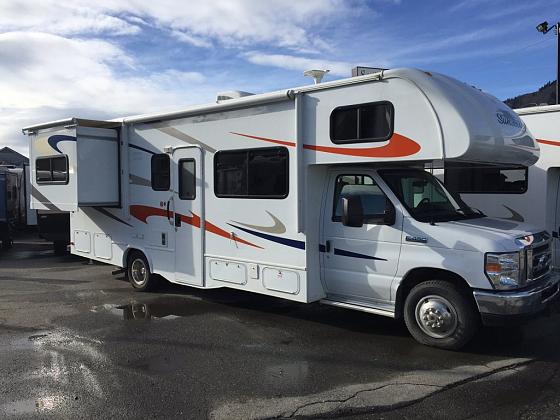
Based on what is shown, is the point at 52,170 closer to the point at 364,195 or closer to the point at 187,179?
the point at 187,179

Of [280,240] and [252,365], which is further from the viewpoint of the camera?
[280,240]

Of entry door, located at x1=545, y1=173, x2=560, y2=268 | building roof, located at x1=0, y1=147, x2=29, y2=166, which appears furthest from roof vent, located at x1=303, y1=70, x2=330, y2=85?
building roof, located at x1=0, y1=147, x2=29, y2=166

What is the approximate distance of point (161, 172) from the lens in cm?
835

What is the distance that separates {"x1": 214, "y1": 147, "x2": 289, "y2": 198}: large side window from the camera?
21.8 feet

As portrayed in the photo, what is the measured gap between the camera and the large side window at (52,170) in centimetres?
904

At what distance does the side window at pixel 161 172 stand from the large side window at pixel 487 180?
13.8ft

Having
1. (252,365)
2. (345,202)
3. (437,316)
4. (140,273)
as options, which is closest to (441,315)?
(437,316)

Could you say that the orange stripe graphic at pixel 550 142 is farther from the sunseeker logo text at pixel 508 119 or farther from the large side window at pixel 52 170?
the large side window at pixel 52 170

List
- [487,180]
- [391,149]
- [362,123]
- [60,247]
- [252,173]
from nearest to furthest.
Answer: [391,149] < [362,123] < [252,173] < [487,180] < [60,247]

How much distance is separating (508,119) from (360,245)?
2.29 m

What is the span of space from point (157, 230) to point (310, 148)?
3.23 metres

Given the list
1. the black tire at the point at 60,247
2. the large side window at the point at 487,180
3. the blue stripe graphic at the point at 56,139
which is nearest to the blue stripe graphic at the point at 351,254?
the large side window at the point at 487,180

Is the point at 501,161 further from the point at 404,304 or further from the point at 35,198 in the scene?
the point at 35,198

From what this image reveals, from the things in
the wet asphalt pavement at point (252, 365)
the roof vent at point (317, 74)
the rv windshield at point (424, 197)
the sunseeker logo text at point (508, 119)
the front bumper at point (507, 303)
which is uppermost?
the roof vent at point (317, 74)
